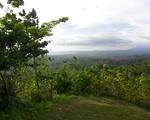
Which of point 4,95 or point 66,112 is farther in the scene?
point 66,112

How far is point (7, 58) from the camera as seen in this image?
17.5 m

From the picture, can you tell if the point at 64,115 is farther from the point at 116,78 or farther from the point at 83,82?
the point at 116,78

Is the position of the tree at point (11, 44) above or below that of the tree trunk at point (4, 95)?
above

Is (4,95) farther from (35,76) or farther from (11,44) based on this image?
(35,76)

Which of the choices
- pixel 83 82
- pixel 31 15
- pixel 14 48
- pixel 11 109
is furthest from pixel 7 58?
pixel 83 82

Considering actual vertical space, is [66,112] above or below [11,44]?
below

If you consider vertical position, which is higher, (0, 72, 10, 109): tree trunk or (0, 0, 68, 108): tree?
(0, 0, 68, 108): tree

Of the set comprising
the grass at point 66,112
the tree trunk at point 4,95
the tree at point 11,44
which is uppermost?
the tree at point 11,44

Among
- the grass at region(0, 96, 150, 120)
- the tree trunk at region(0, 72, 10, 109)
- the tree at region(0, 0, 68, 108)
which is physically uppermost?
the tree at region(0, 0, 68, 108)

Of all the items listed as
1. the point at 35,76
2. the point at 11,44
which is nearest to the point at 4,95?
the point at 11,44

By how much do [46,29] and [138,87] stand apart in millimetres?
18652

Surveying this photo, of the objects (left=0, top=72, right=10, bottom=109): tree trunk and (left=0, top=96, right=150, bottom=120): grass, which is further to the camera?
(left=0, top=72, right=10, bottom=109): tree trunk

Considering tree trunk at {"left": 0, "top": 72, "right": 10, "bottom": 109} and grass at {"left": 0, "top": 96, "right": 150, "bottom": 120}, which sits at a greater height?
tree trunk at {"left": 0, "top": 72, "right": 10, "bottom": 109}

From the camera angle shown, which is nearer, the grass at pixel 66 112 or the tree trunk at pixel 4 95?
the grass at pixel 66 112
